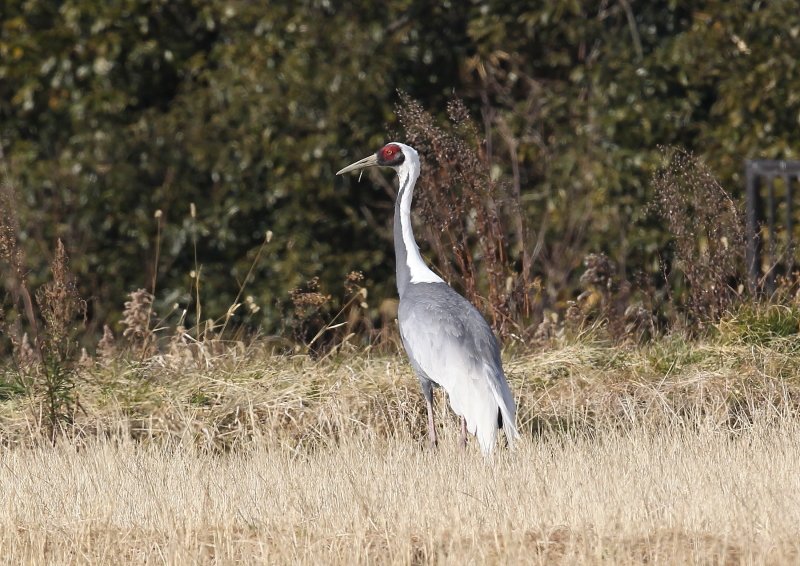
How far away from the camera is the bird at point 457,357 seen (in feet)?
23.3

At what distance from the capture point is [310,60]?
10.9 metres

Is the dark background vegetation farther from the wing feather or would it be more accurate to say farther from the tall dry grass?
the tall dry grass

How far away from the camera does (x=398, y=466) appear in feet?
21.8

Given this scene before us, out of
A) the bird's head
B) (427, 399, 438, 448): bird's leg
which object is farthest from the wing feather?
the bird's head

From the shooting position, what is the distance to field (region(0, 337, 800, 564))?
17.7ft

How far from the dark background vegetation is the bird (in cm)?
285

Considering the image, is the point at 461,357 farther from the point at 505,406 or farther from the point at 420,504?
the point at 420,504

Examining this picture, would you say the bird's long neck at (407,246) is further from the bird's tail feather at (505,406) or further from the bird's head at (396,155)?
the bird's tail feather at (505,406)

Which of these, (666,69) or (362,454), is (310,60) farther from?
(362,454)

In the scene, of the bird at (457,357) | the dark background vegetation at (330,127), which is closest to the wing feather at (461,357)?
the bird at (457,357)

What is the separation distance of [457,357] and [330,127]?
3935 millimetres

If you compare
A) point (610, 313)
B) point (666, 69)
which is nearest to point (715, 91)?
point (666, 69)

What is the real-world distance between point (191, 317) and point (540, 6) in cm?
347

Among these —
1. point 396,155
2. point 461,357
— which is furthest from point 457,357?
point 396,155
